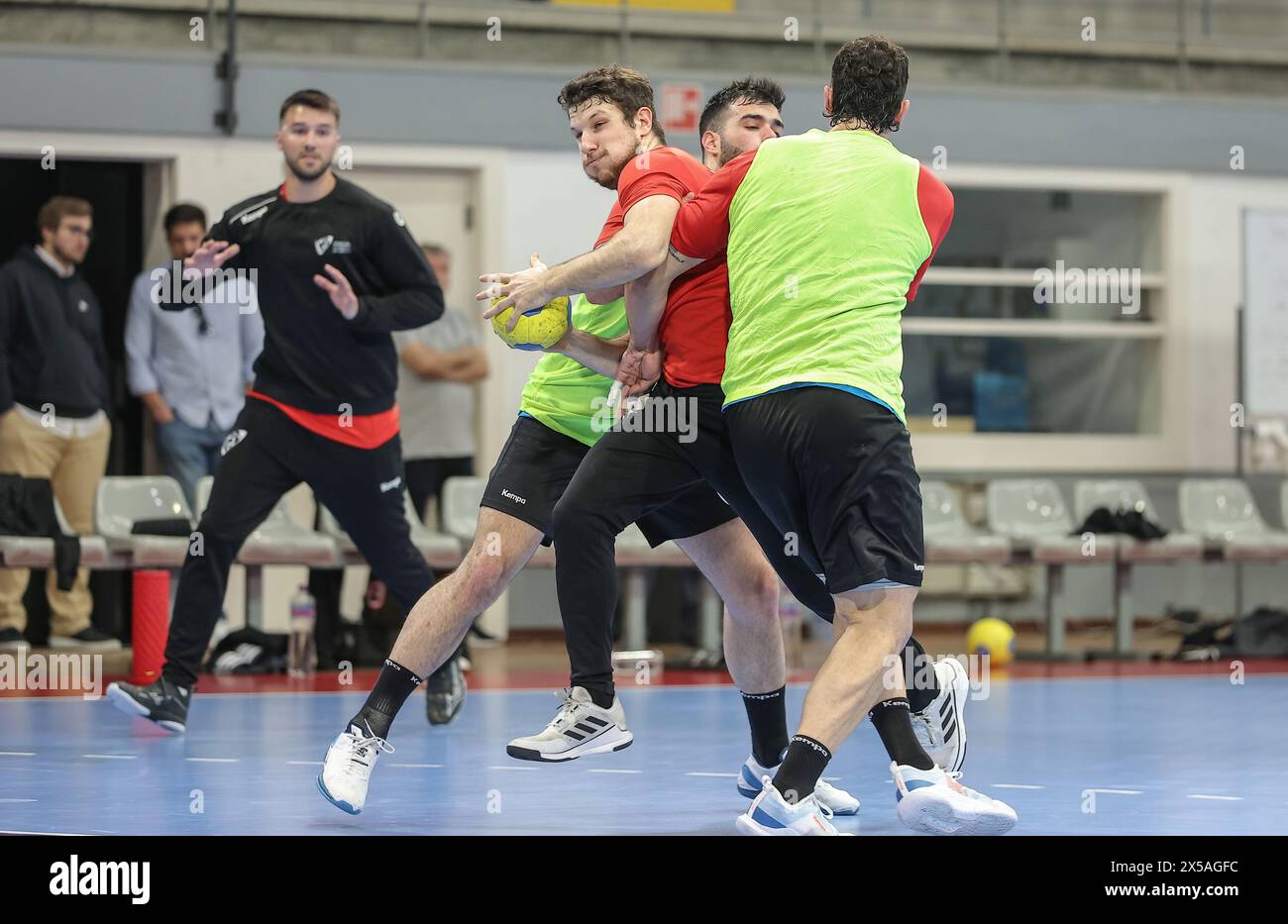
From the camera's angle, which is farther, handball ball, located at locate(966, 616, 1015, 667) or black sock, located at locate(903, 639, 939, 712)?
handball ball, located at locate(966, 616, 1015, 667)

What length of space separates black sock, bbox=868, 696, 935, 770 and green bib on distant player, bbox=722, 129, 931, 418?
0.74m

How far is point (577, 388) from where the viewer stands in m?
5.06

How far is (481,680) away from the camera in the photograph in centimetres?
897

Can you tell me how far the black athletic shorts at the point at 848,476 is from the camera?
4000 mm

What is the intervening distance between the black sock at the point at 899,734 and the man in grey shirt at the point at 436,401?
696 centimetres

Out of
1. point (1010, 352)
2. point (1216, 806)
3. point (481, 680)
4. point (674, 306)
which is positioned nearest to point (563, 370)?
point (674, 306)

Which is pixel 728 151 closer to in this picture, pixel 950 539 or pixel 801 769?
pixel 801 769

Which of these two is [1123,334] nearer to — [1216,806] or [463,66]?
[463,66]

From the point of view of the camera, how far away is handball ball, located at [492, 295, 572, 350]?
453cm

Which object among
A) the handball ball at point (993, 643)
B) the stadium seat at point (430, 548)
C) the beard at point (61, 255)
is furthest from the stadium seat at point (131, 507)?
the handball ball at point (993, 643)

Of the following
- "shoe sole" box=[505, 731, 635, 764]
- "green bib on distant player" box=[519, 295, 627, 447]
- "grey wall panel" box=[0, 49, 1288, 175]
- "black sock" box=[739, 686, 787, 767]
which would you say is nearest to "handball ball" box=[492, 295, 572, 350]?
"green bib on distant player" box=[519, 295, 627, 447]

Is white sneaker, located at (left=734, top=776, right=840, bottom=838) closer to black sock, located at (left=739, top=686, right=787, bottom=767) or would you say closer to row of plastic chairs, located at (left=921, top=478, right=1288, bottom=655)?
black sock, located at (left=739, top=686, right=787, bottom=767)

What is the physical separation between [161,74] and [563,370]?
695 cm

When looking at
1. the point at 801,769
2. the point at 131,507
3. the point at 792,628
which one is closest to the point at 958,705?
the point at 801,769
